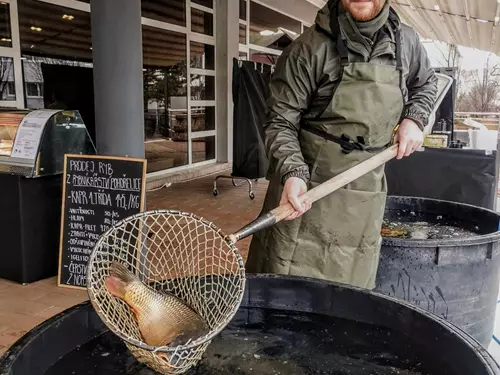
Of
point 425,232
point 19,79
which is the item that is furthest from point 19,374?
point 19,79

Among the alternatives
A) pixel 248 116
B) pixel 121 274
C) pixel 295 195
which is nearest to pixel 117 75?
pixel 295 195

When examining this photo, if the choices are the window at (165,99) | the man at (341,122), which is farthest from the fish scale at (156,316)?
the window at (165,99)

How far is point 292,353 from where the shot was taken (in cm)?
153

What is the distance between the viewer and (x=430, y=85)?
7.13ft

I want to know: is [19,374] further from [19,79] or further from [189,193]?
[189,193]

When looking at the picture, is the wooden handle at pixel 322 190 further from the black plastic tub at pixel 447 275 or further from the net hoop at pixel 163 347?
the black plastic tub at pixel 447 275

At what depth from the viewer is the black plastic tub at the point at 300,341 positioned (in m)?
1.35

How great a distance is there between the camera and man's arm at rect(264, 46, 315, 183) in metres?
1.93

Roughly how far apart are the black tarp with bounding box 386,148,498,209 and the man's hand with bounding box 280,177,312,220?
2.81 meters

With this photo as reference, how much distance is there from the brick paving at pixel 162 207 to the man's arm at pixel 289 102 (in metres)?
1.97

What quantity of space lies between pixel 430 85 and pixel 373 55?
391 millimetres

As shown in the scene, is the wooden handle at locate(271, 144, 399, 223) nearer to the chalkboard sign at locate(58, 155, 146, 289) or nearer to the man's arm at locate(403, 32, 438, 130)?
the man's arm at locate(403, 32, 438, 130)

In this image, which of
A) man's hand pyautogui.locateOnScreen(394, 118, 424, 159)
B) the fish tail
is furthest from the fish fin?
man's hand pyautogui.locateOnScreen(394, 118, 424, 159)

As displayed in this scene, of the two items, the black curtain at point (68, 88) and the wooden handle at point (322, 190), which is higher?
the black curtain at point (68, 88)
